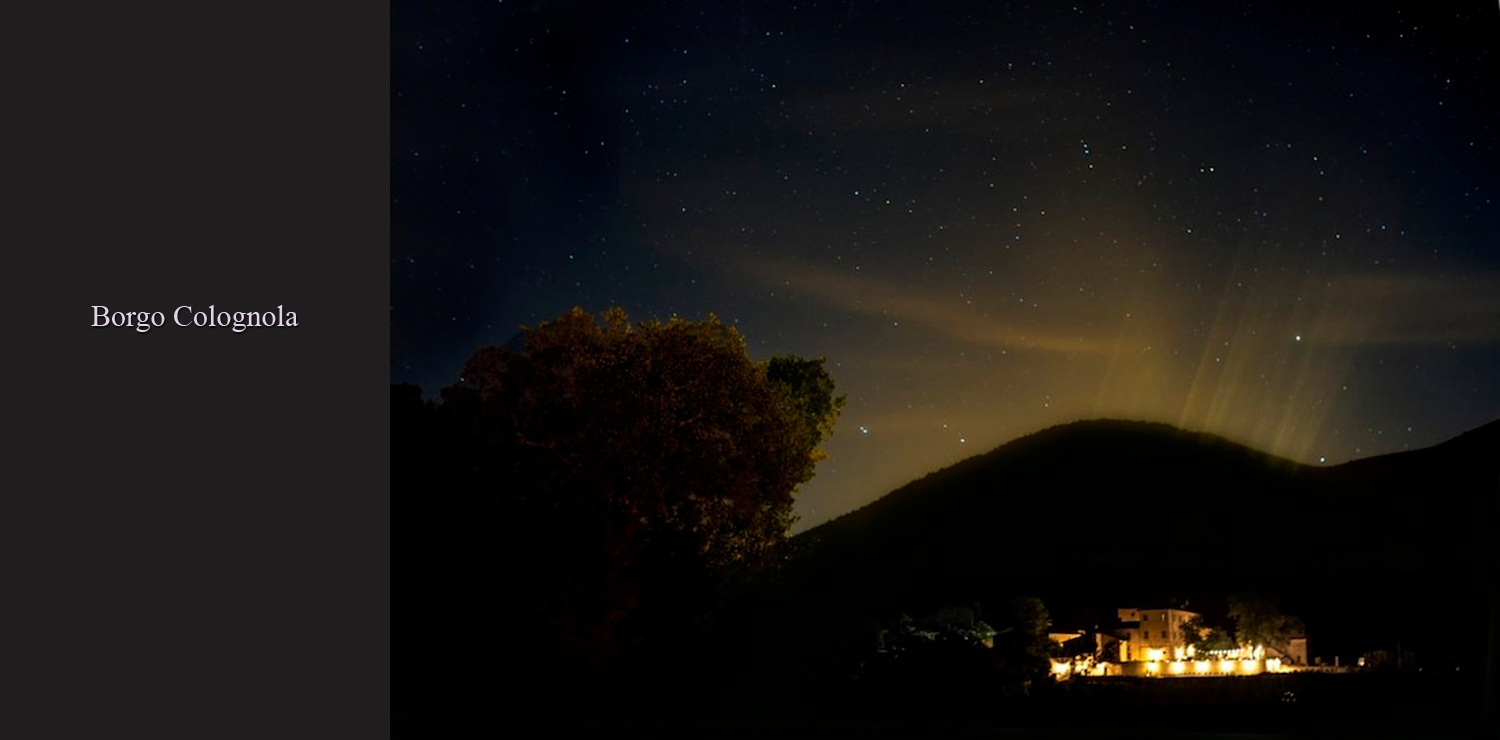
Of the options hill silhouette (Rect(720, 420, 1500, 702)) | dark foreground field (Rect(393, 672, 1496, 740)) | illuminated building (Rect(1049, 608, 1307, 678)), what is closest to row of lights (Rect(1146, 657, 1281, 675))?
illuminated building (Rect(1049, 608, 1307, 678))

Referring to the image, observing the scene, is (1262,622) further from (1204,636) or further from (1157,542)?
(1157,542)

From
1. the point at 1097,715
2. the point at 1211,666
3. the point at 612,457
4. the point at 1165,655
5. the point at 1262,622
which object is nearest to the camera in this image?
the point at 612,457

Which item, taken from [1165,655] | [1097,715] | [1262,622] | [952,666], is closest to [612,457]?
[952,666]

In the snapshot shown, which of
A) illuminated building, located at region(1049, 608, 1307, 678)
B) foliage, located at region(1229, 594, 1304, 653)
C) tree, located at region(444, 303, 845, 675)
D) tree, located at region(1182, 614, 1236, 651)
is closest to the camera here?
tree, located at region(444, 303, 845, 675)

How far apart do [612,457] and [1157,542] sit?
11.9m

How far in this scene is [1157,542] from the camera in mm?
22250

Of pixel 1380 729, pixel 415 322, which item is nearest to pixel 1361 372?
pixel 1380 729

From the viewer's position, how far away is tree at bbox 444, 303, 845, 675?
13.6 meters

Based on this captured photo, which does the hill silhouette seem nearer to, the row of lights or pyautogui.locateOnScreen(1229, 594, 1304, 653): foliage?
pyautogui.locateOnScreen(1229, 594, 1304, 653): foliage

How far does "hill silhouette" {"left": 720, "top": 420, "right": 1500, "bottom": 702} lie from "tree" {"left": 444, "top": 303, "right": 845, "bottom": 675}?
7.10 ft

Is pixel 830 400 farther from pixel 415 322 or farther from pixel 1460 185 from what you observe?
pixel 1460 185
